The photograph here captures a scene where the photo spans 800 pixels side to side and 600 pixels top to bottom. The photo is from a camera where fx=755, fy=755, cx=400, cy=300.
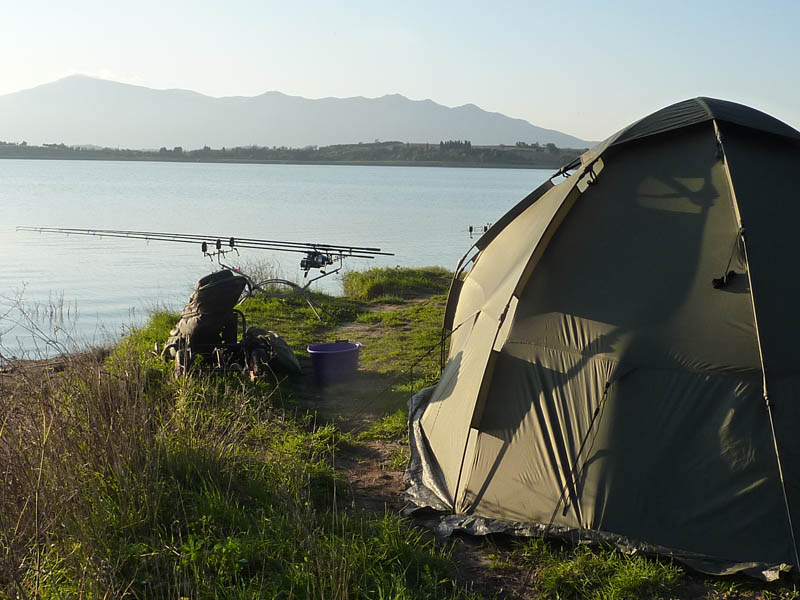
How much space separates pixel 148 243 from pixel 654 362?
23.6m

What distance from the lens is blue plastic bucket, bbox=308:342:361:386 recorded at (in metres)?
7.19

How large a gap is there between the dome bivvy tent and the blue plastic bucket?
7.91 ft

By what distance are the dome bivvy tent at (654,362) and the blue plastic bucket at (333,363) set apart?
241 cm

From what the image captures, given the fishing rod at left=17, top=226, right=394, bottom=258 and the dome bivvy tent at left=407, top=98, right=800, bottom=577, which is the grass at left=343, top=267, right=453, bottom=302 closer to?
the fishing rod at left=17, top=226, right=394, bottom=258

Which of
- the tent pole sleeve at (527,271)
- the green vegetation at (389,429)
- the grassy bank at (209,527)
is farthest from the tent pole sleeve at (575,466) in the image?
the green vegetation at (389,429)

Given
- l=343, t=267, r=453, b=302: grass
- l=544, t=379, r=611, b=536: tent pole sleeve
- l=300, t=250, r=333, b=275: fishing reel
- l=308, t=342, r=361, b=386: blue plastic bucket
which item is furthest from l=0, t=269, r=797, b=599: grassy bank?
l=343, t=267, r=453, b=302: grass

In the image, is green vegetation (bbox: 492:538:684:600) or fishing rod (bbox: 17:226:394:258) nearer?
green vegetation (bbox: 492:538:684:600)

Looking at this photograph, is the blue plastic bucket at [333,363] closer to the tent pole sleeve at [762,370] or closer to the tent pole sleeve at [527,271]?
the tent pole sleeve at [527,271]

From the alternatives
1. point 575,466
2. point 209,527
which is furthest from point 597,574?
point 209,527

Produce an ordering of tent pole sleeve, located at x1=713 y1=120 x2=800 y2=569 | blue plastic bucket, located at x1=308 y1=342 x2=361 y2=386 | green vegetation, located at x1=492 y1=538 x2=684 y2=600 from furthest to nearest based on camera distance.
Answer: blue plastic bucket, located at x1=308 y1=342 x2=361 y2=386 < tent pole sleeve, located at x1=713 y1=120 x2=800 y2=569 < green vegetation, located at x1=492 y1=538 x2=684 y2=600

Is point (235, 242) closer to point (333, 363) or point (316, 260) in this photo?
point (316, 260)

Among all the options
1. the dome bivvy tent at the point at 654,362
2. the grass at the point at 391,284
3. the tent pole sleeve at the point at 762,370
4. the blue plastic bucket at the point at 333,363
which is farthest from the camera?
the grass at the point at 391,284

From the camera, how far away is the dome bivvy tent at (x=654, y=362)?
3904mm

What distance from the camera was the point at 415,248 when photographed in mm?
26125
